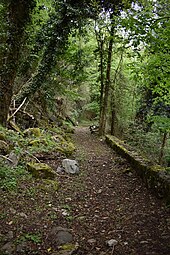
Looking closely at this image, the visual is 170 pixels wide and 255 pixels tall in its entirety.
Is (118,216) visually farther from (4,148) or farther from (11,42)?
(11,42)

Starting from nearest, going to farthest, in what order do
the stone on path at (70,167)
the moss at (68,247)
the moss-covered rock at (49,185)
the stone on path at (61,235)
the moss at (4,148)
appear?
the moss at (68,247) < the stone on path at (61,235) < the moss-covered rock at (49,185) < the moss at (4,148) < the stone on path at (70,167)

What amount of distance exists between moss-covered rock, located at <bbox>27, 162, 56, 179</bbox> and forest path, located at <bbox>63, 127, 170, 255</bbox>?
0.63m

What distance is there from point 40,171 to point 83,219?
1.72m

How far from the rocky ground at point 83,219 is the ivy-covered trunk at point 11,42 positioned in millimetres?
3197

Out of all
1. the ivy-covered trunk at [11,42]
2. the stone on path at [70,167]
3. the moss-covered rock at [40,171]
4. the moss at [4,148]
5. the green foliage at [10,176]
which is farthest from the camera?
the ivy-covered trunk at [11,42]

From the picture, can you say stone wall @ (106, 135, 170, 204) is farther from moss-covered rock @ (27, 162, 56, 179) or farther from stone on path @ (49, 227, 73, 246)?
moss-covered rock @ (27, 162, 56, 179)

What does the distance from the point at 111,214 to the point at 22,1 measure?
604cm

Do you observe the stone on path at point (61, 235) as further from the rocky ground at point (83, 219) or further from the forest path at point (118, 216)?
the forest path at point (118, 216)

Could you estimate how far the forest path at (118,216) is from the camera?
2957 millimetres

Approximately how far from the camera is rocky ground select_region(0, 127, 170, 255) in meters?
2.92

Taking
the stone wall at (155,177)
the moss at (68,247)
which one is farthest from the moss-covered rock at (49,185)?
the stone wall at (155,177)

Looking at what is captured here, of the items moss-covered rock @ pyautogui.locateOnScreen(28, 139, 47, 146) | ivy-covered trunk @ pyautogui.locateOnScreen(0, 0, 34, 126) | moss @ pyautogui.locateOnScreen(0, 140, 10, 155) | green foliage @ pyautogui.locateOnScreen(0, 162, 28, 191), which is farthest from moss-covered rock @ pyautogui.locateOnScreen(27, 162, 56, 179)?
ivy-covered trunk @ pyautogui.locateOnScreen(0, 0, 34, 126)

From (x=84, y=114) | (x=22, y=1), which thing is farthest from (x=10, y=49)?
(x=84, y=114)

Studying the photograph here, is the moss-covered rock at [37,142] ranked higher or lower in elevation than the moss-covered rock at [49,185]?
higher
